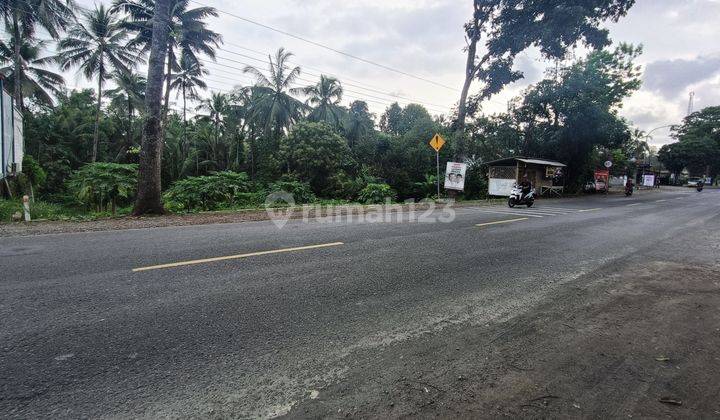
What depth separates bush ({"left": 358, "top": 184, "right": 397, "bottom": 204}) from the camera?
2162 cm

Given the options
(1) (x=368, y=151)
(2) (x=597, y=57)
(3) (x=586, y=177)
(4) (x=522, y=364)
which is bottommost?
(4) (x=522, y=364)

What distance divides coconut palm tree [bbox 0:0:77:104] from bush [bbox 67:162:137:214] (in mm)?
14723

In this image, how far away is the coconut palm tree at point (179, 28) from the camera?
21.8 meters

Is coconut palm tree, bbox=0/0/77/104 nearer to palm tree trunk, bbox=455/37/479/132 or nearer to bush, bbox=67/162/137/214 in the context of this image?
bush, bbox=67/162/137/214

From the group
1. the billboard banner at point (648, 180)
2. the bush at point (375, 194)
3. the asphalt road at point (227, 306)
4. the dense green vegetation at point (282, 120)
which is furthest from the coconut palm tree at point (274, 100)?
the billboard banner at point (648, 180)

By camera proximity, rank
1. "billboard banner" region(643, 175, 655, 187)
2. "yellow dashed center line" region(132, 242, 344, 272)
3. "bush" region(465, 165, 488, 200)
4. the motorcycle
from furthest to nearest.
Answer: "billboard banner" region(643, 175, 655, 187) → "bush" region(465, 165, 488, 200) → the motorcycle → "yellow dashed center line" region(132, 242, 344, 272)

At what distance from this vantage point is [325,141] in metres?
25.0

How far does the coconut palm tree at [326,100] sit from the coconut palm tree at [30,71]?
19963mm

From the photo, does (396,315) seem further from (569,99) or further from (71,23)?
(71,23)

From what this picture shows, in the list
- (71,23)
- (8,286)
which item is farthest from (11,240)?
(71,23)

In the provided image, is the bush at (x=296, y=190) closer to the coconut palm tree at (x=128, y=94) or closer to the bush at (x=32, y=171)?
the bush at (x=32, y=171)

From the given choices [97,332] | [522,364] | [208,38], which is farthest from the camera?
[208,38]

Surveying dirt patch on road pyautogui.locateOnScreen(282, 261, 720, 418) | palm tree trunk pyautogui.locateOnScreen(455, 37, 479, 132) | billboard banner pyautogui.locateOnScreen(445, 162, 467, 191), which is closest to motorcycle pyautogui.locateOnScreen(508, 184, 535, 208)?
billboard banner pyautogui.locateOnScreen(445, 162, 467, 191)

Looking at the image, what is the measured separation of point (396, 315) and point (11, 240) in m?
7.39
